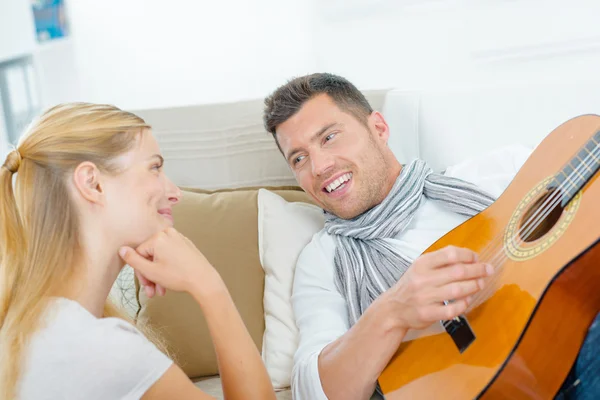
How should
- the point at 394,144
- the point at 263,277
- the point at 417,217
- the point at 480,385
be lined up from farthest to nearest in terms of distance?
the point at 394,144, the point at 263,277, the point at 417,217, the point at 480,385

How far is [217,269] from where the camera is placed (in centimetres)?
177

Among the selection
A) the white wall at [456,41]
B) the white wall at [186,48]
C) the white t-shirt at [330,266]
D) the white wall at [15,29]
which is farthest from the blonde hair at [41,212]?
the white wall at [15,29]

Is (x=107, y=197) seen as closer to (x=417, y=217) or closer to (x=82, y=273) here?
(x=82, y=273)

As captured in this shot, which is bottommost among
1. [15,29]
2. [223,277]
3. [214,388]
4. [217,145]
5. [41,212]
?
[214,388]

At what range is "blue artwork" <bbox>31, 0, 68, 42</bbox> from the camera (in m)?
3.63

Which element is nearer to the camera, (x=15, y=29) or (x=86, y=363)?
(x=86, y=363)

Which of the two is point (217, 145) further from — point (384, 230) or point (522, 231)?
point (522, 231)

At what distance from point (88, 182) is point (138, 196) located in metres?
0.09

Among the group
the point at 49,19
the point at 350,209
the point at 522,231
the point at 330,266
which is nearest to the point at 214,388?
the point at 330,266

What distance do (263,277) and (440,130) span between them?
2.10ft

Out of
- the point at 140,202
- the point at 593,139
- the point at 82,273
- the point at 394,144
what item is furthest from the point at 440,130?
the point at 82,273

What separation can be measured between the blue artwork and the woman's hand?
2.86 m

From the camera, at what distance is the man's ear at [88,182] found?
117 cm

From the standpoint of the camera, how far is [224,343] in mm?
1193
